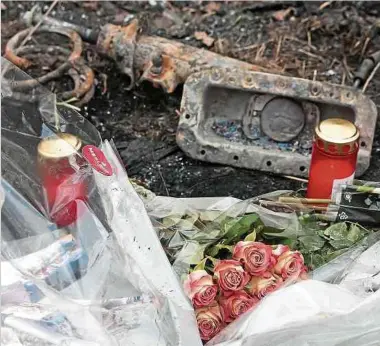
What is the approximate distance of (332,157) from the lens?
2.26m

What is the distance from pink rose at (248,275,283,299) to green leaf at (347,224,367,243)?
0.29 metres

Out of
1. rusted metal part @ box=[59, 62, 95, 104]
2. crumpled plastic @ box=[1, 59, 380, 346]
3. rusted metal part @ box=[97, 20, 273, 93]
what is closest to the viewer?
crumpled plastic @ box=[1, 59, 380, 346]

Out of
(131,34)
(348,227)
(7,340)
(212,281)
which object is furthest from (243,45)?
(7,340)

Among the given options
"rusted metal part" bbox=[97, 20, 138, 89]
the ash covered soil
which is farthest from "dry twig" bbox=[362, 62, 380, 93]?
"rusted metal part" bbox=[97, 20, 138, 89]

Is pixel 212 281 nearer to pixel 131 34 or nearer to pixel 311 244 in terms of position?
pixel 311 244

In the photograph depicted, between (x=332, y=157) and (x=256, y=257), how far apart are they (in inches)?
21.4

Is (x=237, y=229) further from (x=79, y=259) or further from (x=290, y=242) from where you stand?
(x=79, y=259)

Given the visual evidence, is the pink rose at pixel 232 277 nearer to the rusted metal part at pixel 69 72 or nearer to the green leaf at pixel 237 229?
the green leaf at pixel 237 229

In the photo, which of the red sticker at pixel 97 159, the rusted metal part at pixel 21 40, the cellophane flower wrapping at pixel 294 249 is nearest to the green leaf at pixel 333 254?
→ the cellophane flower wrapping at pixel 294 249

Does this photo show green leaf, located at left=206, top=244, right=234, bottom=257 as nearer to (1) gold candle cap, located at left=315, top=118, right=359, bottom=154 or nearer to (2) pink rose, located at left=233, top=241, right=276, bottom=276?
(2) pink rose, located at left=233, top=241, right=276, bottom=276

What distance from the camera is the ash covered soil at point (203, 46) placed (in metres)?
3.20

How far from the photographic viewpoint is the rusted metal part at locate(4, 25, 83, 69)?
3703 millimetres

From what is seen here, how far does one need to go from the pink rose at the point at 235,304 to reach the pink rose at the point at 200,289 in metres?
0.03

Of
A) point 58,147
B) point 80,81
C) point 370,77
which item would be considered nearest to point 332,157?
point 58,147
